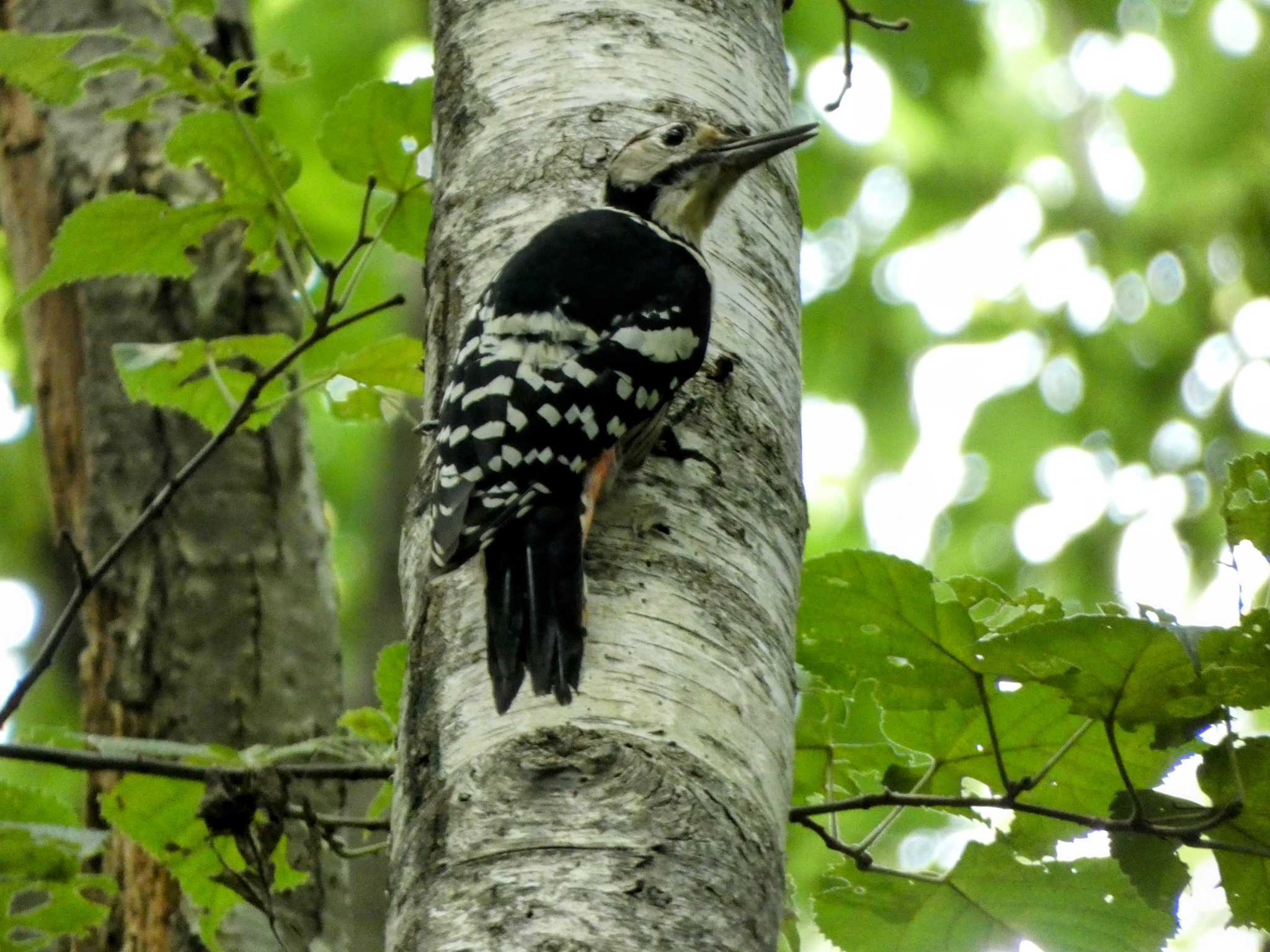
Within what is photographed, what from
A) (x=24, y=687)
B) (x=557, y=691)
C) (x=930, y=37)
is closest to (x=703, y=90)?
(x=557, y=691)

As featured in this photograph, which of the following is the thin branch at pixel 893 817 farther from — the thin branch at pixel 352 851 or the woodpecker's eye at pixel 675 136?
the woodpecker's eye at pixel 675 136

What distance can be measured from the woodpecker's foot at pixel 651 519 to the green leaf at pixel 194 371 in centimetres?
83

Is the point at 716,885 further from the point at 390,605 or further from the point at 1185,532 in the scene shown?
the point at 1185,532

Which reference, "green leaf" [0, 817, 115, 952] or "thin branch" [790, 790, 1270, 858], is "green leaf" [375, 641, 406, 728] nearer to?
"green leaf" [0, 817, 115, 952]

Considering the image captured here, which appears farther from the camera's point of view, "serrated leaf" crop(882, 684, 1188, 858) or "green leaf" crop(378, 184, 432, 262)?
"green leaf" crop(378, 184, 432, 262)

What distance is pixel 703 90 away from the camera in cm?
245

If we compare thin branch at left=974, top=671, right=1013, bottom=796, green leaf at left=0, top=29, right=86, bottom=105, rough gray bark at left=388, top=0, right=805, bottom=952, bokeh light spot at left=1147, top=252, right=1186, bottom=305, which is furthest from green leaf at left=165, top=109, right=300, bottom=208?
bokeh light spot at left=1147, top=252, right=1186, bottom=305

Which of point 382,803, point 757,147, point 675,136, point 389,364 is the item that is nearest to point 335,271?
point 389,364

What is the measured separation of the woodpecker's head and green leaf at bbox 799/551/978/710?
0.75 m

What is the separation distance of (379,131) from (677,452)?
96 centimetres

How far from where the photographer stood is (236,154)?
8.29 ft

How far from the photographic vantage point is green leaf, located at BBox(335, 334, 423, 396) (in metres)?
2.59

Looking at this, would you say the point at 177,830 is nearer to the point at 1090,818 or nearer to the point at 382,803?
the point at 382,803

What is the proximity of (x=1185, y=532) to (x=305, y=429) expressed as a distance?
3.79 metres
